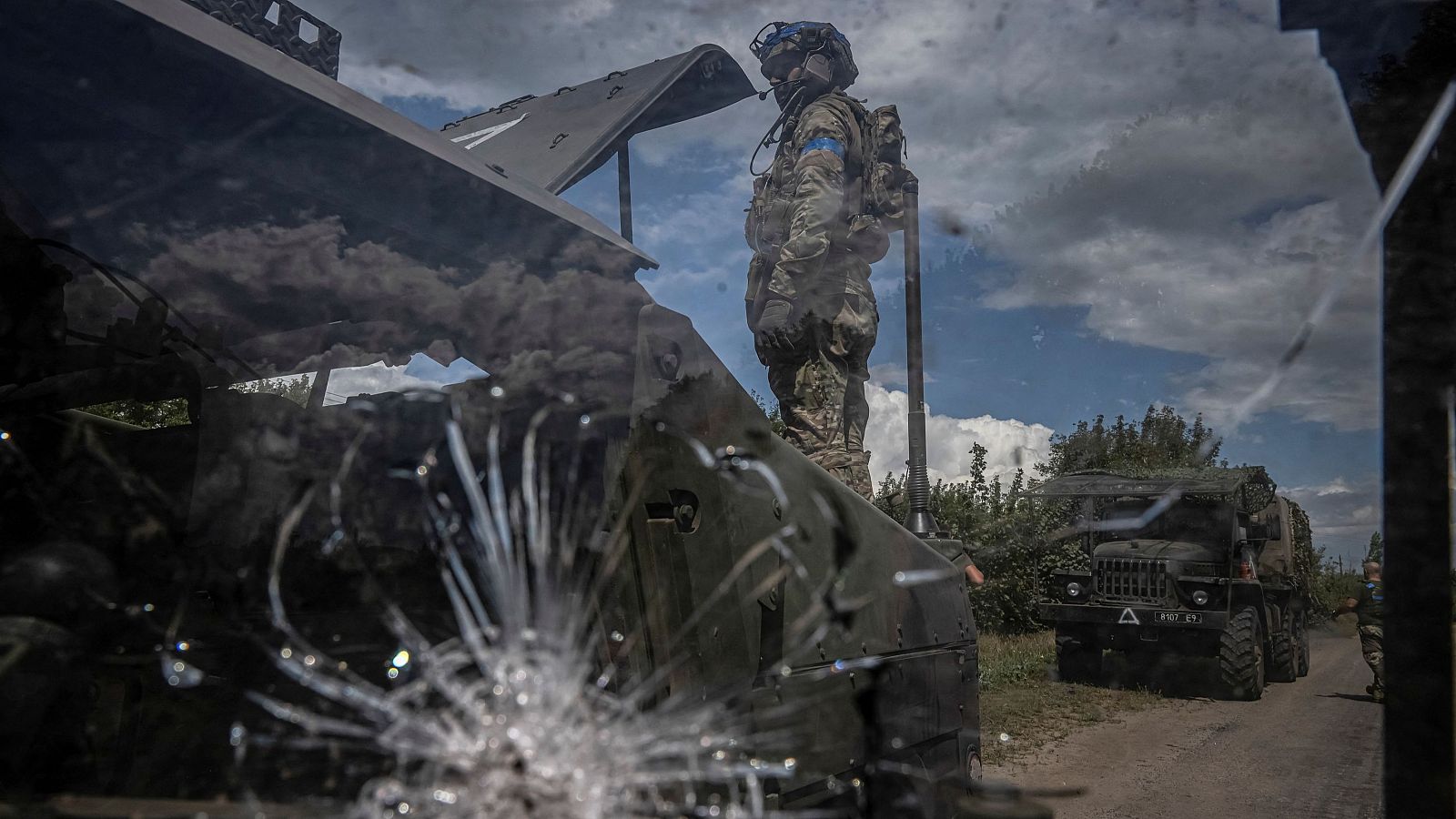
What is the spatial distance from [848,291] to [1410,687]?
9.62 ft

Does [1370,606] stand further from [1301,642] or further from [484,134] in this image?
[1301,642]

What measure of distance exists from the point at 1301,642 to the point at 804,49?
7358 mm

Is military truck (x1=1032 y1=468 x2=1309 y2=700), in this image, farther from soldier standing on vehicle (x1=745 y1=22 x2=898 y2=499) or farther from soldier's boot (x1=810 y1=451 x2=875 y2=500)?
soldier standing on vehicle (x1=745 y1=22 x2=898 y2=499)

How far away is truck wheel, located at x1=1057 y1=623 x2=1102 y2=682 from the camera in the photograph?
784 cm

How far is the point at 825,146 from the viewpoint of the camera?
11.4 ft

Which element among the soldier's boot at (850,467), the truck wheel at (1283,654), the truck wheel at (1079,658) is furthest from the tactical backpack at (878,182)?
the truck wheel at (1283,654)

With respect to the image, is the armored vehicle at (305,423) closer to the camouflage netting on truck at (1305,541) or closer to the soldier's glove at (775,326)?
the camouflage netting on truck at (1305,541)

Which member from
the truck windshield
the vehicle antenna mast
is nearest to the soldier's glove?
the vehicle antenna mast

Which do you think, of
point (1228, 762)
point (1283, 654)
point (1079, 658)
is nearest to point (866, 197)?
point (1228, 762)

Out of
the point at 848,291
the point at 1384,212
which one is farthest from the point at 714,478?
the point at 848,291

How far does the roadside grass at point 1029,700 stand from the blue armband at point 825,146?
3.65 meters

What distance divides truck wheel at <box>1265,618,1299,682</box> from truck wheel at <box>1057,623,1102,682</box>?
50.3 inches

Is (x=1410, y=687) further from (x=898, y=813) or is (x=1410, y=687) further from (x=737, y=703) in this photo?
(x=737, y=703)

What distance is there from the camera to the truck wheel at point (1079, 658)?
7.84m
